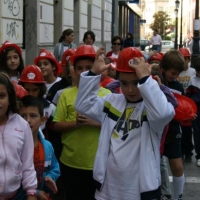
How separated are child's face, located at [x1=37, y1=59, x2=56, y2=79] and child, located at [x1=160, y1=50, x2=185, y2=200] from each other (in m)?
1.30

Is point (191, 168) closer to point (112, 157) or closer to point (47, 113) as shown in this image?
point (47, 113)

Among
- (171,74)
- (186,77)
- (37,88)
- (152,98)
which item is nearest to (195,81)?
(186,77)

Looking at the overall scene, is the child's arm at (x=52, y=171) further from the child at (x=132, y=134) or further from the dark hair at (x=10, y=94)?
the dark hair at (x=10, y=94)

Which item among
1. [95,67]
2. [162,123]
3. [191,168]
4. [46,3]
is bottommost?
[191,168]

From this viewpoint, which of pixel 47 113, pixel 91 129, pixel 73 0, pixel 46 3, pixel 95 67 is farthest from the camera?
pixel 73 0

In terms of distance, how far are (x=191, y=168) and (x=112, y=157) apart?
16.8 ft

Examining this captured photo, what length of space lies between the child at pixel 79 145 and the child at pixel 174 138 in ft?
4.32

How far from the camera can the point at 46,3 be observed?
17.3 metres

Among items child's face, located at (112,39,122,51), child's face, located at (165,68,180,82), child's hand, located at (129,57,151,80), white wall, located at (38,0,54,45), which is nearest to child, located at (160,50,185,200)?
child's face, located at (165,68,180,82)

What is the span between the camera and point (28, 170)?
3.41m

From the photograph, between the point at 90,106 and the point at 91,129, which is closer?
the point at 90,106

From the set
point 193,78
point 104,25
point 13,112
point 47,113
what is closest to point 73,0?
point 104,25

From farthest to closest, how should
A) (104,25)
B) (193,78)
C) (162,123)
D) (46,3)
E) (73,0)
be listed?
(104,25) → (73,0) → (46,3) → (193,78) → (162,123)

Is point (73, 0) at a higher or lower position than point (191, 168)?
higher
